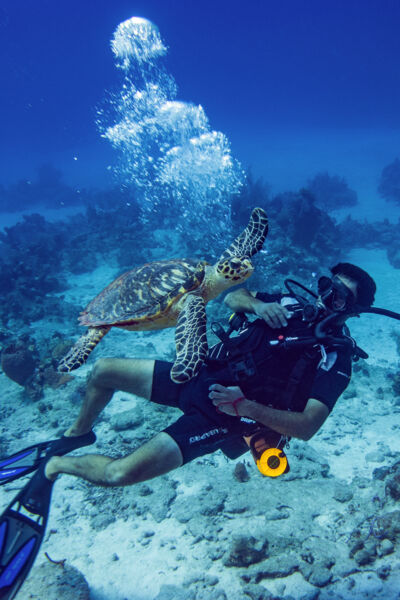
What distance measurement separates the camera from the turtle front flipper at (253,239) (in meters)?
4.29

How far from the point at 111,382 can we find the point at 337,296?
8.25 feet

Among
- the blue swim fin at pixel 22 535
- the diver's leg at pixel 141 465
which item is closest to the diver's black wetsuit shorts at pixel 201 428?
the diver's leg at pixel 141 465

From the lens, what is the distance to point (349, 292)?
252cm

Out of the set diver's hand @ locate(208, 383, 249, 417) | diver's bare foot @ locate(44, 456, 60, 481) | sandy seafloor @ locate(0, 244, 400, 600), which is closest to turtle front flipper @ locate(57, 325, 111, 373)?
diver's bare foot @ locate(44, 456, 60, 481)

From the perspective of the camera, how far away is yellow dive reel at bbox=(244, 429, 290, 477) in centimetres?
256

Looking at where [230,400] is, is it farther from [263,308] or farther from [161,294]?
[161,294]

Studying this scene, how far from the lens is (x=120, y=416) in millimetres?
4879

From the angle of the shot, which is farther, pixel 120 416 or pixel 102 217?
pixel 102 217

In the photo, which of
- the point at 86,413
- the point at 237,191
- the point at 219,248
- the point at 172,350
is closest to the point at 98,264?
the point at 219,248

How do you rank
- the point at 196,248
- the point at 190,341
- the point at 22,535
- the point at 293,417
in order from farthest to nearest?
the point at 196,248 < the point at 190,341 < the point at 22,535 < the point at 293,417

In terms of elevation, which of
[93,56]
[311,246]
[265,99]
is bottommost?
[311,246]

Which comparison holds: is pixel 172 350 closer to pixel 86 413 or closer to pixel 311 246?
pixel 86 413

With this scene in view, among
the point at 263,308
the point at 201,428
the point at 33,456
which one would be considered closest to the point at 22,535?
the point at 33,456

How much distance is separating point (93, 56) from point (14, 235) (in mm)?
64843
